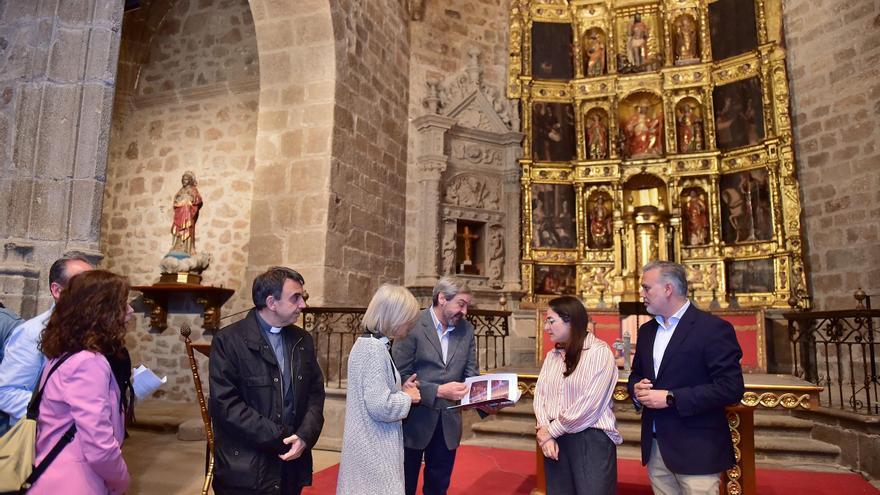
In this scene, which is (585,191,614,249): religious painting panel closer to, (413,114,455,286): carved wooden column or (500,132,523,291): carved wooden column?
(500,132,523,291): carved wooden column

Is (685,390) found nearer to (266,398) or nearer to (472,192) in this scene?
(266,398)

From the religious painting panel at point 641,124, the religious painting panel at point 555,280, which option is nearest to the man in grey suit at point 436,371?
the religious painting panel at point 555,280

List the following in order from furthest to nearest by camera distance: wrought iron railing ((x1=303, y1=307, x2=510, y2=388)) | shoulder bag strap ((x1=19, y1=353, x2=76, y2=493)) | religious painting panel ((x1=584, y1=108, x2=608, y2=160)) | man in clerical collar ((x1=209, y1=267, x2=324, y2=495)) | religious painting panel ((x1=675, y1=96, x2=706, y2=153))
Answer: religious painting panel ((x1=584, y1=108, x2=608, y2=160)) < religious painting panel ((x1=675, y1=96, x2=706, y2=153)) < wrought iron railing ((x1=303, y1=307, x2=510, y2=388)) < man in clerical collar ((x1=209, y1=267, x2=324, y2=495)) < shoulder bag strap ((x1=19, y1=353, x2=76, y2=493))

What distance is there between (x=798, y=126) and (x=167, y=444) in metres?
9.20

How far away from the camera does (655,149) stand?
31.5 ft

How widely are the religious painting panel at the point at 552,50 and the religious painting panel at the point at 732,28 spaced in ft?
7.24

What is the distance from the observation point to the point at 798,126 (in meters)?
8.81

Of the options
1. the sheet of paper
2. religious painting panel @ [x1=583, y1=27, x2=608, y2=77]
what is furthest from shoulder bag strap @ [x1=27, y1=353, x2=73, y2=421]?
religious painting panel @ [x1=583, y1=27, x2=608, y2=77]

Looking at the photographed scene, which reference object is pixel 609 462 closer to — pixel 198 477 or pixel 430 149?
pixel 198 477

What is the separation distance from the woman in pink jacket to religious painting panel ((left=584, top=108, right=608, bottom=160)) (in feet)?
28.1

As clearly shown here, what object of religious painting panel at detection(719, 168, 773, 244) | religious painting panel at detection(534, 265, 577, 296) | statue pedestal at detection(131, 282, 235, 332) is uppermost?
religious painting panel at detection(719, 168, 773, 244)

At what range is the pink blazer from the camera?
1.97 m

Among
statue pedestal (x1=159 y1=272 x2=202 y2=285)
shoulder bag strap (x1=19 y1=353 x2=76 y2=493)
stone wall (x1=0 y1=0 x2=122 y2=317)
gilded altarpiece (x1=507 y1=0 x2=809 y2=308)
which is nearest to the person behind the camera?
shoulder bag strap (x1=19 y1=353 x2=76 y2=493)

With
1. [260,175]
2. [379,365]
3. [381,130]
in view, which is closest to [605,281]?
[381,130]
